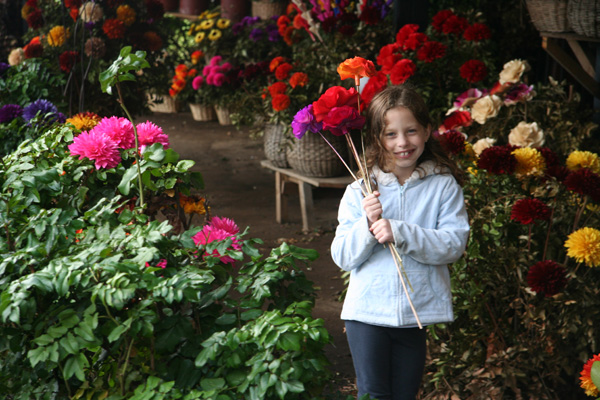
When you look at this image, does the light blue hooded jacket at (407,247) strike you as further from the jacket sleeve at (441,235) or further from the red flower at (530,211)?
the red flower at (530,211)

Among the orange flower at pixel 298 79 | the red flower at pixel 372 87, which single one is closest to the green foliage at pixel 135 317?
the red flower at pixel 372 87

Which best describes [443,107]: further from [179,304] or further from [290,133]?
[179,304]

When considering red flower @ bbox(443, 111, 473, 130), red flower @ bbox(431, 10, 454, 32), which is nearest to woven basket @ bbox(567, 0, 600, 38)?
red flower @ bbox(431, 10, 454, 32)

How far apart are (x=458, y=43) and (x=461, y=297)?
184 cm

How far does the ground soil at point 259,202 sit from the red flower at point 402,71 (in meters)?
0.89

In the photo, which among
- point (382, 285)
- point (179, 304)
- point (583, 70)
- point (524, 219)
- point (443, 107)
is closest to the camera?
point (179, 304)

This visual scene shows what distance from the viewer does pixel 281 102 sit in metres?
3.89

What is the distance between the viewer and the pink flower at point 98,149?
154cm

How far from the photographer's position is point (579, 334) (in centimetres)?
211

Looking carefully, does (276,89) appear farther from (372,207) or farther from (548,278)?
(372,207)

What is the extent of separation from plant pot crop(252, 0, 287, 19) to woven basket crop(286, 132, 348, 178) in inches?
120

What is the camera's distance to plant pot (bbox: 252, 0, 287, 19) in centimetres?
670

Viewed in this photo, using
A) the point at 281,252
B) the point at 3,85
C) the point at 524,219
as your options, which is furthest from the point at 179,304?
the point at 3,85

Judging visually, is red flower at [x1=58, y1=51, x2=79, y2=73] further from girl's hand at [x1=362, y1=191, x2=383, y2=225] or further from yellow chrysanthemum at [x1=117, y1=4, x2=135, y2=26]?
girl's hand at [x1=362, y1=191, x2=383, y2=225]
